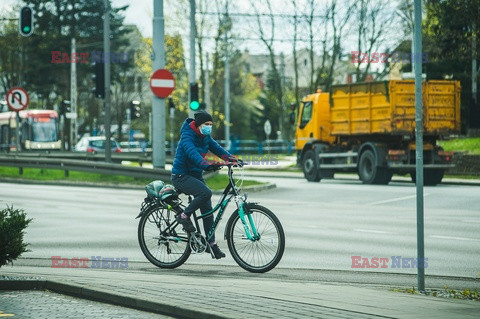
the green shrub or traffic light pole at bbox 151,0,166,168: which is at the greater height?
traffic light pole at bbox 151,0,166,168

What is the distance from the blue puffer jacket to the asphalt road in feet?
4.16

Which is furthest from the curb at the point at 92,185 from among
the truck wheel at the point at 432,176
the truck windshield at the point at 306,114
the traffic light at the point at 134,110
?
the truck windshield at the point at 306,114

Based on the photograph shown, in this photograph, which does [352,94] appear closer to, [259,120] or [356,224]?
[356,224]

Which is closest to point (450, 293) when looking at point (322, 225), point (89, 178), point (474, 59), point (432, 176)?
point (322, 225)

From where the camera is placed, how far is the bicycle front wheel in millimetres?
10469

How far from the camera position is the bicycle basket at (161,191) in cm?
1120

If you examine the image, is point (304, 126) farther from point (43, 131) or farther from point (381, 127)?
point (43, 131)

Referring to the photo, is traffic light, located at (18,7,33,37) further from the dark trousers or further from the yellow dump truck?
the dark trousers

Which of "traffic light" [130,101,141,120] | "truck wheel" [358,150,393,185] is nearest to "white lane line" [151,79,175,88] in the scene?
"truck wheel" [358,150,393,185]

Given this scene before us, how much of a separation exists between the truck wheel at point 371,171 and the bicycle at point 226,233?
20.0 metres

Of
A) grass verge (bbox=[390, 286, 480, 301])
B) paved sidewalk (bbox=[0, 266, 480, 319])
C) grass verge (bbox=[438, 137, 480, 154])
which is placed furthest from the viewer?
grass verge (bbox=[438, 137, 480, 154])

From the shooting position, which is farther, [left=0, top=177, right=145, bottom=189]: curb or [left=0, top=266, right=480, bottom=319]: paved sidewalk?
[left=0, top=177, right=145, bottom=189]: curb

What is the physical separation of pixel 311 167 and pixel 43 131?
32256 mm

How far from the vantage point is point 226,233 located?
10.8 meters
